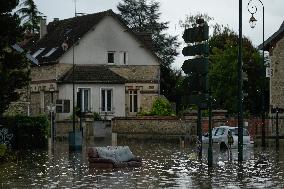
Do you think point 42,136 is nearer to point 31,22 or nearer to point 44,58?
point 44,58

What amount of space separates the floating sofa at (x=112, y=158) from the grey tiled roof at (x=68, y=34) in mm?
40072

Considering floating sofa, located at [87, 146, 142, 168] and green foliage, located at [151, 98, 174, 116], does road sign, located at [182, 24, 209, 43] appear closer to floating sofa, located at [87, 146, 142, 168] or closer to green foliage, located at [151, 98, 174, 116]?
floating sofa, located at [87, 146, 142, 168]

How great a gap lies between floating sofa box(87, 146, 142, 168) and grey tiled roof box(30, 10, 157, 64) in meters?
40.1

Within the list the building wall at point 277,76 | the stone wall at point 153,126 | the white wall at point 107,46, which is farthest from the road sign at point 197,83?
the white wall at point 107,46

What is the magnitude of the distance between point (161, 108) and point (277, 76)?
35.8 ft

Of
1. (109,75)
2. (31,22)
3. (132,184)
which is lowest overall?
(132,184)

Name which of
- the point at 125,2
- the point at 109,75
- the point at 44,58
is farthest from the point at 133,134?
the point at 125,2

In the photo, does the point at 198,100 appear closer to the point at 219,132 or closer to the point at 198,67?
the point at 198,67

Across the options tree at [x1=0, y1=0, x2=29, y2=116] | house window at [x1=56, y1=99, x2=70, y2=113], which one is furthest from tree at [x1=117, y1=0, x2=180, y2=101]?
tree at [x1=0, y1=0, x2=29, y2=116]

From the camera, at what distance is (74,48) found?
2805 inches

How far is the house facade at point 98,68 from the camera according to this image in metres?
70.8

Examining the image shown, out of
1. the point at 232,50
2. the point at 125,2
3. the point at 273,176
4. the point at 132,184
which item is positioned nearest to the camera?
the point at 132,184

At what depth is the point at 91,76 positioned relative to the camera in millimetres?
71000

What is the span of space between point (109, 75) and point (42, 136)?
25496 mm
